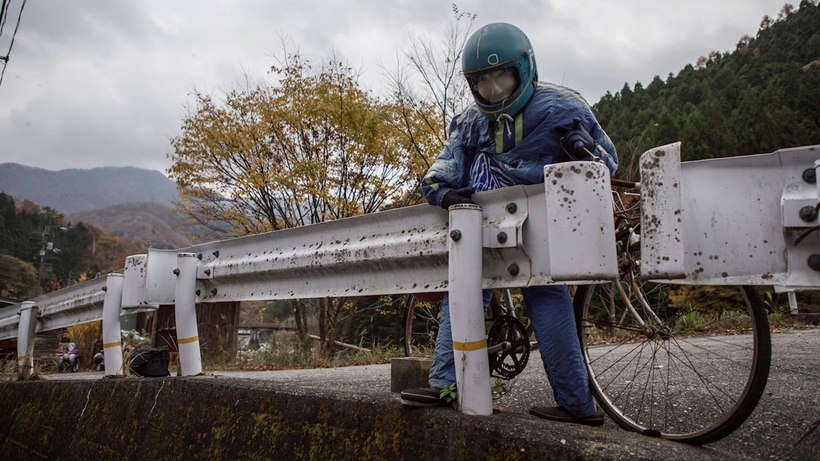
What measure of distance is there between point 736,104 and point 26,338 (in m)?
39.6

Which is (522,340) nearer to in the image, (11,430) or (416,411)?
(416,411)

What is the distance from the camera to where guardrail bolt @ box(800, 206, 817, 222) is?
56.9 inches

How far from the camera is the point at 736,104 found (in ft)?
117

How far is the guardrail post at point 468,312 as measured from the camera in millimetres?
1923

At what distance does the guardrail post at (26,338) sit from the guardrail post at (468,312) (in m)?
4.55

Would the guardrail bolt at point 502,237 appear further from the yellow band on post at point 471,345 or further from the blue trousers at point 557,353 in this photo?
the blue trousers at point 557,353

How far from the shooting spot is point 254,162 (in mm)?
13695

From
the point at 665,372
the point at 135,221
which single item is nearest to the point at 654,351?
the point at 665,372

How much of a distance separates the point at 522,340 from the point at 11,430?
3.91 m

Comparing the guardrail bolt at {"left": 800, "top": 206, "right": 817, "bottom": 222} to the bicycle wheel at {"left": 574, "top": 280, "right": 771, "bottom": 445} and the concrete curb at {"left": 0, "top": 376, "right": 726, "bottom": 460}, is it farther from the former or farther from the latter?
the bicycle wheel at {"left": 574, "top": 280, "right": 771, "bottom": 445}

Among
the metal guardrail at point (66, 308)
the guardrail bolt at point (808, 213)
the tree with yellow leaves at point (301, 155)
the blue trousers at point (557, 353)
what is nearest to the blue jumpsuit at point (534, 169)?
the blue trousers at point (557, 353)

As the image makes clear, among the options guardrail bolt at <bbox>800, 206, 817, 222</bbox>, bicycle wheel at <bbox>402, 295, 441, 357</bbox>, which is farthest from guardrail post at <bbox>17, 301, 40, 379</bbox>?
guardrail bolt at <bbox>800, 206, 817, 222</bbox>

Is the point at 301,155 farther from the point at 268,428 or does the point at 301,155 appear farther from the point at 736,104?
the point at 736,104

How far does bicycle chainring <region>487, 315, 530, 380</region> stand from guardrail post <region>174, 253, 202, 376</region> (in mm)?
1770
